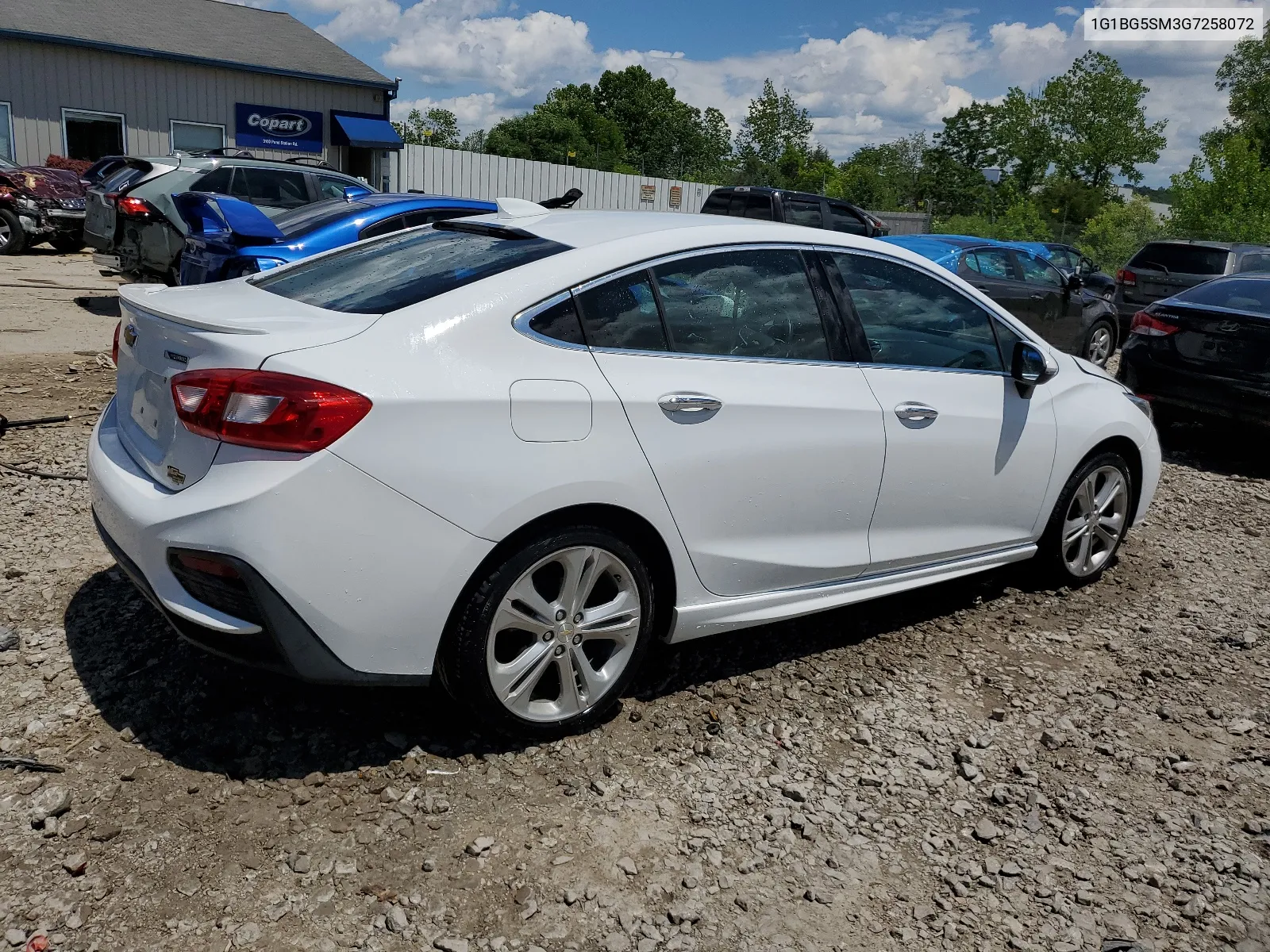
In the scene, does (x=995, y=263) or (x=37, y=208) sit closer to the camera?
(x=995, y=263)

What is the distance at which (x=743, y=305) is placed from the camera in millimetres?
3693

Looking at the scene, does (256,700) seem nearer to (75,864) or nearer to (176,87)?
(75,864)

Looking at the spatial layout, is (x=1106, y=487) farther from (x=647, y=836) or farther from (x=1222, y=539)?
(x=647, y=836)

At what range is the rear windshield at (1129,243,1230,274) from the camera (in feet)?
48.4

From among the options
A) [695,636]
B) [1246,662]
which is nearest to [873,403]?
[695,636]

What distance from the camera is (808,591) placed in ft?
12.8

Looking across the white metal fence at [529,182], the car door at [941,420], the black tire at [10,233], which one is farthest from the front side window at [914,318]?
the white metal fence at [529,182]

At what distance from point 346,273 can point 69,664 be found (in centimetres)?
166

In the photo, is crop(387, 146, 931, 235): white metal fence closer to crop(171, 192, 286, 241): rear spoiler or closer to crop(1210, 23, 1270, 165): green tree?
crop(171, 192, 286, 241): rear spoiler

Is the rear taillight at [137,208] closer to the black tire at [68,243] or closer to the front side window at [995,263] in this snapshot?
the black tire at [68,243]

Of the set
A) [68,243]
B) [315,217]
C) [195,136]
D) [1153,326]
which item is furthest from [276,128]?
[1153,326]

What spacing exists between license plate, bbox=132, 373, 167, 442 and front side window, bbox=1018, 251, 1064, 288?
1080cm

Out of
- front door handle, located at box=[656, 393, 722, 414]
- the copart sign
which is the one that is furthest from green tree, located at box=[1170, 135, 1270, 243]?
front door handle, located at box=[656, 393, 722, 414]

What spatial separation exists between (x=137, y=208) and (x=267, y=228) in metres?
4.93
